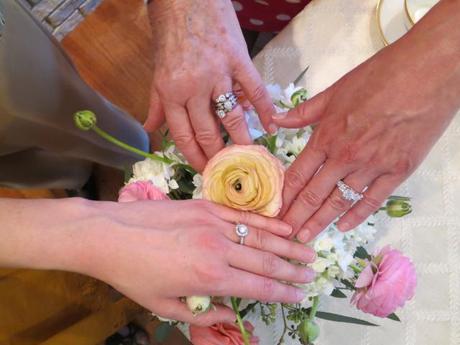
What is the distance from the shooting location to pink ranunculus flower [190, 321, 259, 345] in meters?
0.50

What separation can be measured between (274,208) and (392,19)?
41 cm

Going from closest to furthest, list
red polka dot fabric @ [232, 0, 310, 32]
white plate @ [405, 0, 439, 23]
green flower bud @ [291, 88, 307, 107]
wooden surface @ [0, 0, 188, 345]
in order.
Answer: green flower bud @ [291, 88, 307, 107], white plate @ [405, 0, 439, 23], wooden surface @ [0, 0, 188, 345], red polka dot fabric @ [232, 0, 310, 32]

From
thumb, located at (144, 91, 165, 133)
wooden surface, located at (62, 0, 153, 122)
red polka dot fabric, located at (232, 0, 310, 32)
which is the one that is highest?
wooden surface, located at (62, 0, 153, 122)

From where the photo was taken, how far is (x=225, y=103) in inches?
22.9

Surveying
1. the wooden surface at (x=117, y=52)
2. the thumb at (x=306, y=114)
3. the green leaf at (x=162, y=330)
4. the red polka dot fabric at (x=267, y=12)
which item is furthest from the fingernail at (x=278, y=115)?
the wooden surface at (x=117, y=52)

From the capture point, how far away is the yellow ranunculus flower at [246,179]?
481 mm

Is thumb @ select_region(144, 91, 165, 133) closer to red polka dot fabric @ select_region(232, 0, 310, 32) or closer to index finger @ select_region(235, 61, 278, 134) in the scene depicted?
index finger @ select_region(235, 61, 278, 134)

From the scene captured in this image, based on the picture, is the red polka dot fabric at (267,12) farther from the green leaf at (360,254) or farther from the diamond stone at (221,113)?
the green leaf at (360,254)

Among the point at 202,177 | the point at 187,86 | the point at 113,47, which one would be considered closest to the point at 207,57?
the point at 187,86

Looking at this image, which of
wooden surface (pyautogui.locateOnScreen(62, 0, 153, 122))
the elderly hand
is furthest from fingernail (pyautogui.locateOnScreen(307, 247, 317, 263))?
wooden surface (pyautogui.locateOnScreen(62, 0, 153, 122))

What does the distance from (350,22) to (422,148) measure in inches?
12.6

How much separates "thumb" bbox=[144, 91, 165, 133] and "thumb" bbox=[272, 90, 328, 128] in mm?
176

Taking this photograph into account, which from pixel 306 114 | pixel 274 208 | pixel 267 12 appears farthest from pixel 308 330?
pixel 267 12

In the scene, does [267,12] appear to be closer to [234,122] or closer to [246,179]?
[234,122]
